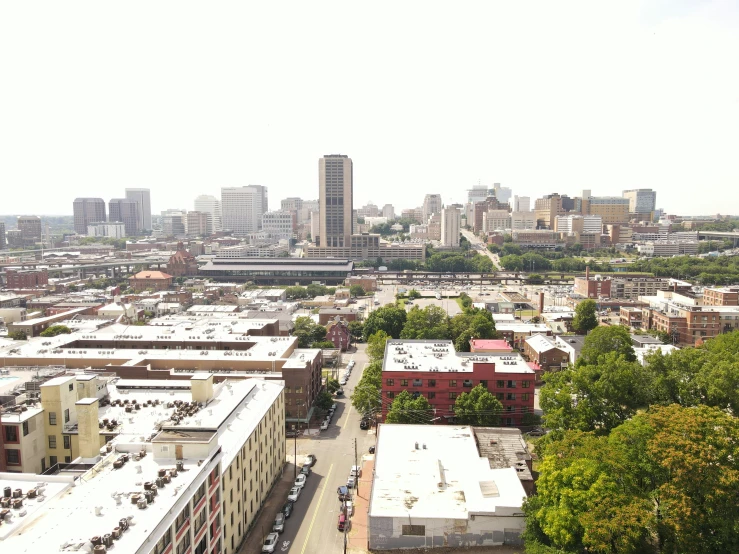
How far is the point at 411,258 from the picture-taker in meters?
157

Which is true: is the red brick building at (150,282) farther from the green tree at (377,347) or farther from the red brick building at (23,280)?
the green tree at (377,347)

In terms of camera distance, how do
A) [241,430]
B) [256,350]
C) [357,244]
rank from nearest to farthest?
1. [241,430]
2. [256,350]
3. [357,244]

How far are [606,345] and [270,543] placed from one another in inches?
1375

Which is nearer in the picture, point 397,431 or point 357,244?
point 397,431

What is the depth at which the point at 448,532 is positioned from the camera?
992 inches

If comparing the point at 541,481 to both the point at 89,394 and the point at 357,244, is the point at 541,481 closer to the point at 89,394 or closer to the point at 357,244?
the point at 89,394

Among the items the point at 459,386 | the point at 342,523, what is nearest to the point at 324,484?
the point at 342,523

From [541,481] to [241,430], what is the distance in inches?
549

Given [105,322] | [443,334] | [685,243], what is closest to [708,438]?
[443,334]

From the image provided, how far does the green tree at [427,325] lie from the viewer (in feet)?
204

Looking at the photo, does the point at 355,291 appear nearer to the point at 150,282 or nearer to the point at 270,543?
the point at 150,282

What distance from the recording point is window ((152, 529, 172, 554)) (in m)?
17.7

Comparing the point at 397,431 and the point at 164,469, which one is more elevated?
the point at 164,469

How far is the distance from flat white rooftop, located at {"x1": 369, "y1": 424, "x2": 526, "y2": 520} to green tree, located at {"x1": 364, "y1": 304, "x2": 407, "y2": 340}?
33.6 meters
